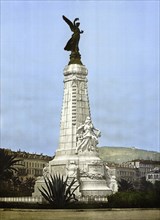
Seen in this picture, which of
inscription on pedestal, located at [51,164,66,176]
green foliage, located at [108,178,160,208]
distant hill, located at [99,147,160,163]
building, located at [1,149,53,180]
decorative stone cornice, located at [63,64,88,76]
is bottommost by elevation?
green foliage, located at [108,178,160,208]

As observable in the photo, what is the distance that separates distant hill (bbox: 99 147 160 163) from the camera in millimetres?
67519

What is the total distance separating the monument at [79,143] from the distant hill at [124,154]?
37.4m

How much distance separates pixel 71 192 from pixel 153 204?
4.72m

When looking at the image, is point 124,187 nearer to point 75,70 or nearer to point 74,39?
point 75,70

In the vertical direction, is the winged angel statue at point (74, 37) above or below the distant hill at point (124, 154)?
above

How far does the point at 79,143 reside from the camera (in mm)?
28172

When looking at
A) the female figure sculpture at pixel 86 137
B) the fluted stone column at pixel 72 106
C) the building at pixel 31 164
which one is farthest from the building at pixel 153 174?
the female figure sculpture at pixel 86 137

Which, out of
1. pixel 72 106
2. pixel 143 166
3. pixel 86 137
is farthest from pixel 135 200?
A: pixel 143 166

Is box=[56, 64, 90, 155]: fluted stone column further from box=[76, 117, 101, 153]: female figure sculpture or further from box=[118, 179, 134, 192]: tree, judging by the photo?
box=[118, 179, 134, 192]: tree

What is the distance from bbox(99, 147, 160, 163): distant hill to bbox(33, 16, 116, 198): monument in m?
37.4

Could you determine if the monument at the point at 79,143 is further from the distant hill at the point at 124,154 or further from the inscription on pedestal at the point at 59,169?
the distant hill at the point at 124,154

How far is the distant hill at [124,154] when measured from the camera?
6752 cm

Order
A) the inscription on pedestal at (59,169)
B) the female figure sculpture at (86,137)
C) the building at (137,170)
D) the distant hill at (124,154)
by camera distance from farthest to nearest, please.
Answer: the distant hill at (124,154), the building at (137,170), the female figure sculpture at (86,137), the inscription on pedestal at (59,169)

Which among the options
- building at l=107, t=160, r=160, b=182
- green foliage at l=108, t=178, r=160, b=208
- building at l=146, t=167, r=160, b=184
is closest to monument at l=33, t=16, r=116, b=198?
green foliage at l=108, t=178, r=160, b=208
